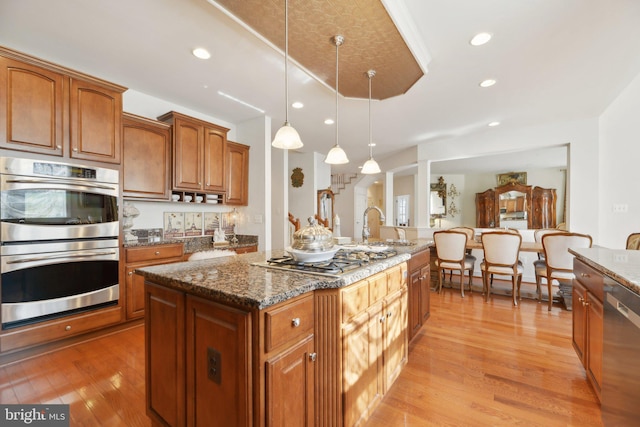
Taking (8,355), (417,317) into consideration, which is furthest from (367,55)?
(8,355)

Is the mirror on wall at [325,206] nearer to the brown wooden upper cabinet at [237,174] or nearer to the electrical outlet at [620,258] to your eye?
the brown wooden upper cabinet at [237,174]

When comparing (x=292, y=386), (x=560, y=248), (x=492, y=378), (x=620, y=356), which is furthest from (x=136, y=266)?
(x=560, y=248)

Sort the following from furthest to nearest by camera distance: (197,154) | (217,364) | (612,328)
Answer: (197,154)
(612,328)
(217,364)

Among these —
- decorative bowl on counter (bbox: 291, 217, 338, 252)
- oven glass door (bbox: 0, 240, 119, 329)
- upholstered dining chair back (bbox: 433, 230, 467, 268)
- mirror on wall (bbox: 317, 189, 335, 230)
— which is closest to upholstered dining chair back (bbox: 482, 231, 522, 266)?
upholstered dining chair back (bbox: 433, 230, 467, 268)

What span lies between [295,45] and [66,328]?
→ 9.94 ft

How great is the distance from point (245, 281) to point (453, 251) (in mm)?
3579

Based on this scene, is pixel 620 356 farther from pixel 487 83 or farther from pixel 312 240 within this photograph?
pixel 487 83

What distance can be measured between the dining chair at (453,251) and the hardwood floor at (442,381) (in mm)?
1177

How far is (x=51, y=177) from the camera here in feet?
7.35

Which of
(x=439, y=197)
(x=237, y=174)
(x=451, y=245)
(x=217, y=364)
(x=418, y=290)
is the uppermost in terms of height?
(x=237, y=174)

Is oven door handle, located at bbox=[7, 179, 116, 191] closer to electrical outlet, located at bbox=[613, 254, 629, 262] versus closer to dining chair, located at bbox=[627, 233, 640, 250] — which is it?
electrical outlet, located at bbox=[613, 254, 629, 262]

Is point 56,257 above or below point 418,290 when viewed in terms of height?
above

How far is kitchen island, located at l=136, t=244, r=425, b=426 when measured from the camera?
3.20 feet

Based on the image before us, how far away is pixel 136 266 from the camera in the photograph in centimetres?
277
